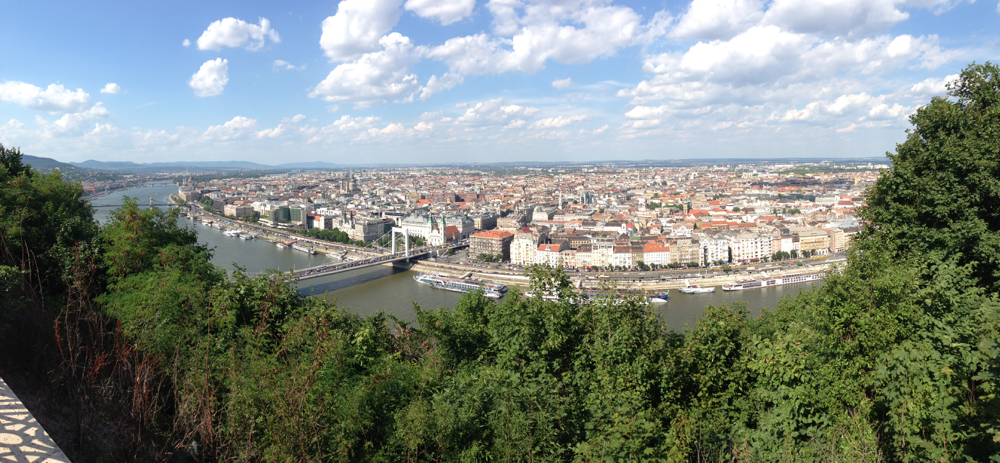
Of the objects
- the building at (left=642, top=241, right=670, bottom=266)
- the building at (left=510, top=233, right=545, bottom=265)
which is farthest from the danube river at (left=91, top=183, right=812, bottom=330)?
the building at (left=510, top=233, right=545, bottom=265)

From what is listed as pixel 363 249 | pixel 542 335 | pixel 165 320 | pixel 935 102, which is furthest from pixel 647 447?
pixel 363 249

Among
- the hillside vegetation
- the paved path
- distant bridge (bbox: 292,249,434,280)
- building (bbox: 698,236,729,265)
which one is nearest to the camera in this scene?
the paved path

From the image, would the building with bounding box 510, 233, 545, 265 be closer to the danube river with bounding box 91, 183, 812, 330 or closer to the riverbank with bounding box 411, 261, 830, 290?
the riverbank with bounding box 411, 261, 830, 290

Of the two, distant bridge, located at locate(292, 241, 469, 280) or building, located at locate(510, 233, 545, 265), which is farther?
building, located at locate(510, 233, 545, 265)

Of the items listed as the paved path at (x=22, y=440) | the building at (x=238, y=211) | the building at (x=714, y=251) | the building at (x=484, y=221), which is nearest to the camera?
the paved path at (x=22, y=440)

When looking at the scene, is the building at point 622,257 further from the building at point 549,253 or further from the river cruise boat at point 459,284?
the river cruise boat at point 459,284

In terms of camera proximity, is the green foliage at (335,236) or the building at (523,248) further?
the green foliage at (335,236)

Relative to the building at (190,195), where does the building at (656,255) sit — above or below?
below

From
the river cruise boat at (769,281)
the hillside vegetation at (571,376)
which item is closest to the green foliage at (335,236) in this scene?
the river cruise boat at (769,281)

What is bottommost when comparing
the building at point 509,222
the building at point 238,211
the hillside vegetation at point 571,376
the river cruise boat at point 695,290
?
the river cruise boat at point 695,290
